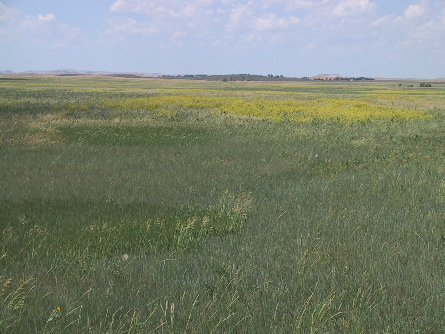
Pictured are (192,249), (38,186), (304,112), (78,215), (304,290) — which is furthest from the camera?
(304,112)

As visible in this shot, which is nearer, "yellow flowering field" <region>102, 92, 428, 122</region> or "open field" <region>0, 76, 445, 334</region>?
"open field" <region>0, 76, 445, 334</region>

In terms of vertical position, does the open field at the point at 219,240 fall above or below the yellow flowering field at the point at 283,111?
above

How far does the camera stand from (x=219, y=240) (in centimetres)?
729

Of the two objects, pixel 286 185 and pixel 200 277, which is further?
pixel 286 185

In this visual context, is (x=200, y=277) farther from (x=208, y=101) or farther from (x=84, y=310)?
(x=208, y=101)

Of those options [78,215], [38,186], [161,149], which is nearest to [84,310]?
[78,215]

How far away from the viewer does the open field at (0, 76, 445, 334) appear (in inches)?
182

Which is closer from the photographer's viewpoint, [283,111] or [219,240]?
[219,240]

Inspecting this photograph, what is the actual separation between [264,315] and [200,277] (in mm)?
1229

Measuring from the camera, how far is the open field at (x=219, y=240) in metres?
4.63

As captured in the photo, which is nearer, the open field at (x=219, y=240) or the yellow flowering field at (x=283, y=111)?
the open field at (x=219, y=240)

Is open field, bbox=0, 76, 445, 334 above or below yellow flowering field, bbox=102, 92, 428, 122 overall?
above

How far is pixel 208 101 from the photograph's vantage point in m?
45.4

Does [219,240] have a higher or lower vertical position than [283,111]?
higher
